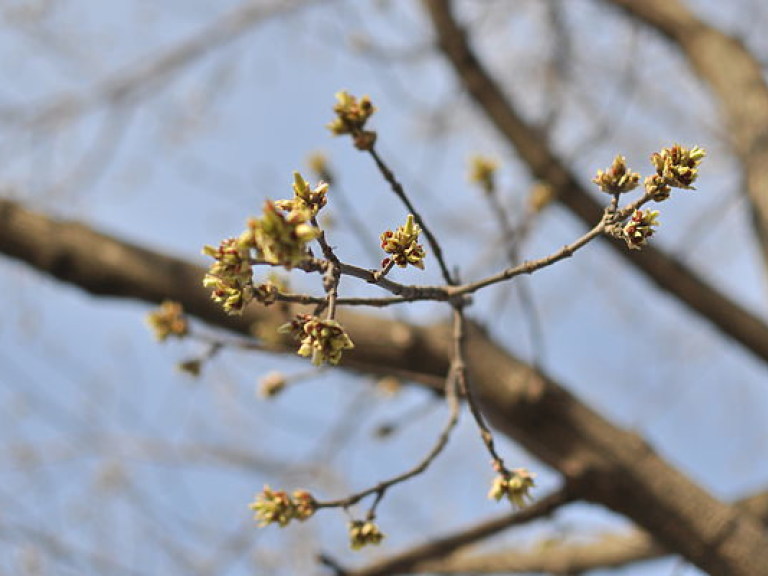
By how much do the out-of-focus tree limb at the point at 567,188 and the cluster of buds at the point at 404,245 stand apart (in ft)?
7.18

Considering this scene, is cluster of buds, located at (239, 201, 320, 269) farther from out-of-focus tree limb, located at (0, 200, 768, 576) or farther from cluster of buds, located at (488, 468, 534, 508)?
out-of-focus tree limb, located at (0, 200, 768, 576)

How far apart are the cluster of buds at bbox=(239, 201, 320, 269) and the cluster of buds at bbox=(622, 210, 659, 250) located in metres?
0.51

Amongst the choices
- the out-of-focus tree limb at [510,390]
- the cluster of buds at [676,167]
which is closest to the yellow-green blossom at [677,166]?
the cluster of buds at [676,167]

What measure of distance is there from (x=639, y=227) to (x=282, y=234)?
0.57 meters

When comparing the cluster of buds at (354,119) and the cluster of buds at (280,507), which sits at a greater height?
the cluster of buds at (354,119)

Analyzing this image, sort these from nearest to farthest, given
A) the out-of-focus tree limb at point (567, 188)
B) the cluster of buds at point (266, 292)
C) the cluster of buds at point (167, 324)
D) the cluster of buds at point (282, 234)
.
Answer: the cluster of buds at point (282, 234) → the cluster of buds at point (266, 292) → the cluster of buds at point (167, 324) → the out-of-focus tree limb at point (567, 188)

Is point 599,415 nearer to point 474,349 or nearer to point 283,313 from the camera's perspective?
point 474,349

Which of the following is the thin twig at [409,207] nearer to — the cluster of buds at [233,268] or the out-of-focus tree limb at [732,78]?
the cluster of buds at [233,268]

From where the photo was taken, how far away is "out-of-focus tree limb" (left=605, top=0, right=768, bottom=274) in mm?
3482

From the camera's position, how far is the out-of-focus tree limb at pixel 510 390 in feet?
7.39

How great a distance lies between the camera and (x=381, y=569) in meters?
2.65

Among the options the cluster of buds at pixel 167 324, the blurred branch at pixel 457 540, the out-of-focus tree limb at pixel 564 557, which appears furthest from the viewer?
the out-of-focus tree limb at pixel 564 557

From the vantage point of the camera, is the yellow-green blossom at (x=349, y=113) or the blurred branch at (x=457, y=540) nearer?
the yellow-green blossom at (x=349, y=113)

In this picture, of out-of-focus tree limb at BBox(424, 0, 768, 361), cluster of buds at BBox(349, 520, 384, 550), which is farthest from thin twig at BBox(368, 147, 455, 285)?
out-of-focus tree limb at BBox(424, 0, 768, 361)
